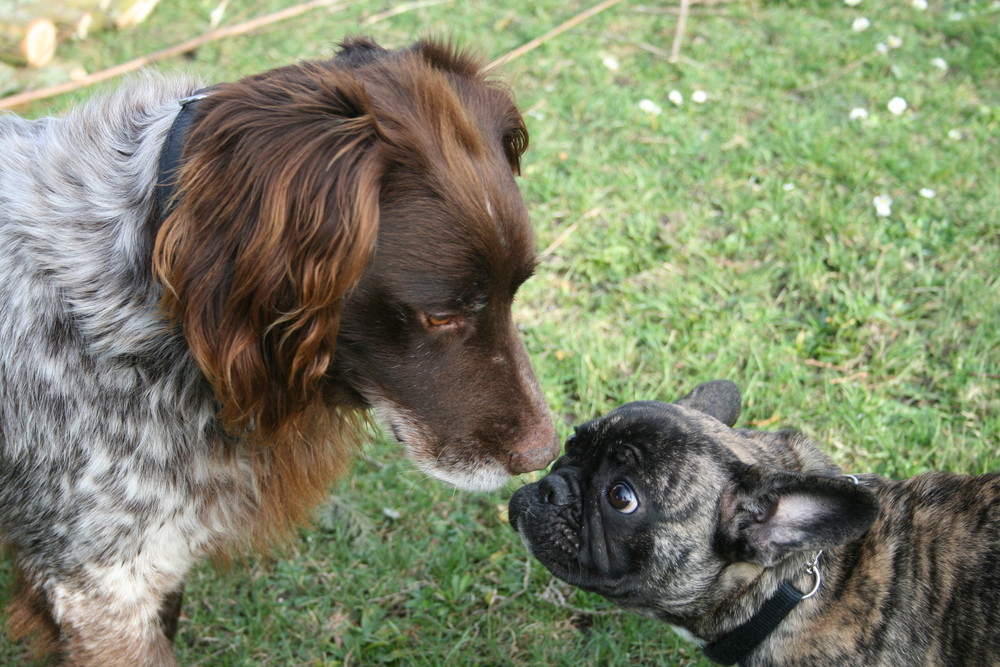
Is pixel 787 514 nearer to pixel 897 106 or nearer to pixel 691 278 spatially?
pixel 691 278

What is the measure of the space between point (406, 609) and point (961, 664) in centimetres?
220

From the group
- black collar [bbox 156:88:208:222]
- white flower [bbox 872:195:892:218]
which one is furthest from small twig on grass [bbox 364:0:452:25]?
black collar [bbox 156:88:208:222]

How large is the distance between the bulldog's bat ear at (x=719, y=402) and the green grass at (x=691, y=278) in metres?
0.95

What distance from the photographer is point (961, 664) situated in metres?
2.70

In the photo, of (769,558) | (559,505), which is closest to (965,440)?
(769,558)

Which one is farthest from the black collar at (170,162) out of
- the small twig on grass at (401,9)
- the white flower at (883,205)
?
the small twig on grass at (401,9)

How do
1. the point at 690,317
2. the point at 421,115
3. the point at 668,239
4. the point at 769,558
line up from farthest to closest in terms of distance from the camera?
the point at 668,239, the point at 690,317, the point at 769,558, the point at 421,115

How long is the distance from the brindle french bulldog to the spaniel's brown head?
33 centimetres

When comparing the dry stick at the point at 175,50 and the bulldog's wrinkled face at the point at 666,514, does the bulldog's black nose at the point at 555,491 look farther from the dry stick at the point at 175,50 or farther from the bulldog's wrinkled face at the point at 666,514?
the dry stick at the point at 175,50

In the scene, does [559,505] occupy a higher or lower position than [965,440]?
higher

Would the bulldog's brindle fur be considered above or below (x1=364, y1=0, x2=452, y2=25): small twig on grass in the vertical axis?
above

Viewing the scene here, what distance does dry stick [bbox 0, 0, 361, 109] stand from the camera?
6656 mm

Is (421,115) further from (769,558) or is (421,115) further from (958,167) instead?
(958,167)

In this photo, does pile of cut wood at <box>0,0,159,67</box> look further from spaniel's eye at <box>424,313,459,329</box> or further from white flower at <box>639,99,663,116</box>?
spaniel's eye at <box>424,313,459,329</box>
